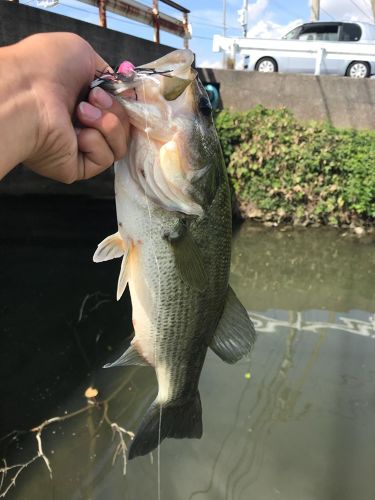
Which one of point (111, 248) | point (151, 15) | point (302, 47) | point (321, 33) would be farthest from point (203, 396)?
point (321, 33)

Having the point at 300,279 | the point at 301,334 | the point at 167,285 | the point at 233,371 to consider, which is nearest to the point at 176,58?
the point at 167,285

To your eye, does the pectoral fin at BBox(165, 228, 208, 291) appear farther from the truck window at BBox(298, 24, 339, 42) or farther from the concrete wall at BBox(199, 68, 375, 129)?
the truck window at BBox(298, 24, 339, 42)

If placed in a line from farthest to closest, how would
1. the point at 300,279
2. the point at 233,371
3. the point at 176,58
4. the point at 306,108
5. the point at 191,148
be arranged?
the point at 306,108
the point at 300,279
the point at 233,371
the point at 191,148
the point at 176,58

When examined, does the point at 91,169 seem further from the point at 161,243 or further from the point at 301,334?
the point at 301,334

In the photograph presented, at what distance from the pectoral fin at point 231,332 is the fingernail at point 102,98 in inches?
34.1

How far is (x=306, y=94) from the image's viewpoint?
366 inches

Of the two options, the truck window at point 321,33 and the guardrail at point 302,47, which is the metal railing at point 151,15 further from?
Answer: the truck window at point 321,33

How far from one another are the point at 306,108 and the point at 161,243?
8.72 meters

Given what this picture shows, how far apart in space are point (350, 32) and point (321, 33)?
2.57 ft

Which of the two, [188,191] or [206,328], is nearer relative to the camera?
[188,191]

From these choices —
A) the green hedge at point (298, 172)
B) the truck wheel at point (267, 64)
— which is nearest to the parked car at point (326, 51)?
the truck wheel at point (267, 64)

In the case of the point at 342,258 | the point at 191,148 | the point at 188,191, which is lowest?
the point at 342,258

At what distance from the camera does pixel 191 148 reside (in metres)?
1.51

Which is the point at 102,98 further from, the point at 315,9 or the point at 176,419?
the point at 315,9
